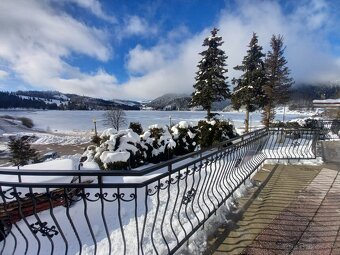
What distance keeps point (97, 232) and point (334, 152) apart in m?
6.11

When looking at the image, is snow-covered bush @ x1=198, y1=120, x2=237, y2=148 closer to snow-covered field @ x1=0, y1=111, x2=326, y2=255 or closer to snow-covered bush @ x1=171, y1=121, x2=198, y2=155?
snow-covered bush @ x1=171, y1=121, x2=198, y2=155

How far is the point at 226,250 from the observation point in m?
2.45

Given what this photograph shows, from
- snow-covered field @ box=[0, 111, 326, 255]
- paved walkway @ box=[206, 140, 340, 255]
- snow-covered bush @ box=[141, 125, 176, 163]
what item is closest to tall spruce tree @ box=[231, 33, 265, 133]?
snow-covered bush @ box=[141, 125, 176, 163]

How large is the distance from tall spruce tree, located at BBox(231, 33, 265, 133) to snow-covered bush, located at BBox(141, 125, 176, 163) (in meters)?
14.0

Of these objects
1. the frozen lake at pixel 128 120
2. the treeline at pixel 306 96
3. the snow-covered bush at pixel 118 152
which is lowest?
the frozen lake at pixel 128 120

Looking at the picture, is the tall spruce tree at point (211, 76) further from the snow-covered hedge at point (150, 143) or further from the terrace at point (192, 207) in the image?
the terrace at point (192, 207)

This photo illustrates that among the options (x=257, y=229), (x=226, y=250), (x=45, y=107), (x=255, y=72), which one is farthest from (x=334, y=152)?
(x=45, y=107)

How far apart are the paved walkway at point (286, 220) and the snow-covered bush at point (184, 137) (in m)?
7.48

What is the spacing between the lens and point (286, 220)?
304 centimetres

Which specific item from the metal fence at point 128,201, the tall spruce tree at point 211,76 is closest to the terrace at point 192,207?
the metal fence at point 128,201

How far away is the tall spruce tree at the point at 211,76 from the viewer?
2162 cm

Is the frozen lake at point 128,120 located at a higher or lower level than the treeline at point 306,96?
lower

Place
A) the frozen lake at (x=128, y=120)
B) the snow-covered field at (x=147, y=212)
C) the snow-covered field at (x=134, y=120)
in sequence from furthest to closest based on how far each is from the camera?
1. the frozen lake at (x=128, y=120)
2. the snow-covered field at (x=134, y=120)
3. the snow-covered field at (x=147, y=212)

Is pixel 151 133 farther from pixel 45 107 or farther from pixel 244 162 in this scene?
pixel 45 107
